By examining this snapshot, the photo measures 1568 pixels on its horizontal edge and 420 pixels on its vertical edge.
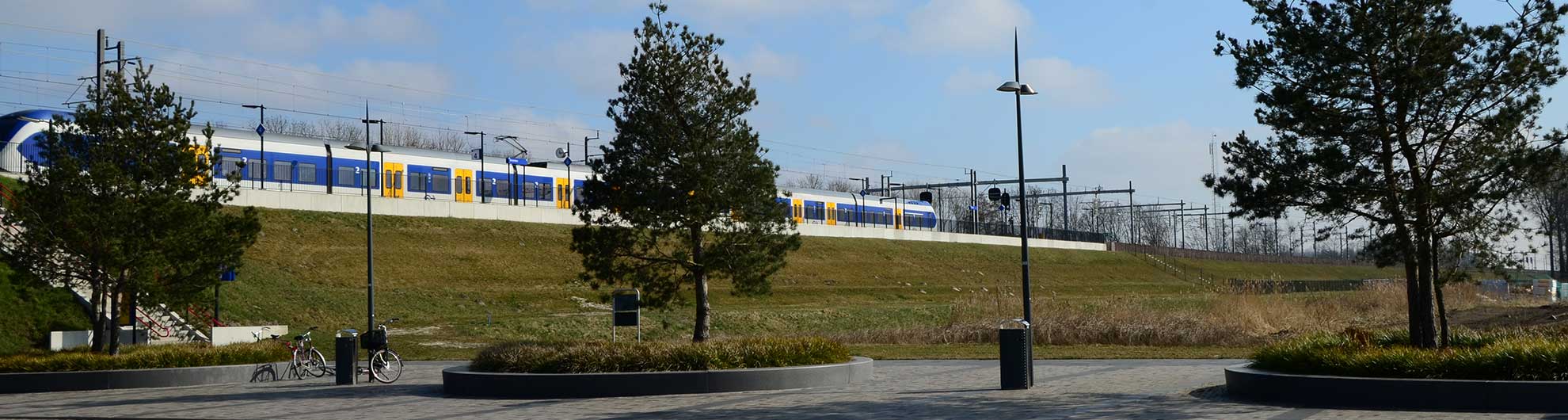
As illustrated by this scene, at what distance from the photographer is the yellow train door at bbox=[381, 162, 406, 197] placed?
186 ft

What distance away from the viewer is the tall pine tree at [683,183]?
91.8 ft

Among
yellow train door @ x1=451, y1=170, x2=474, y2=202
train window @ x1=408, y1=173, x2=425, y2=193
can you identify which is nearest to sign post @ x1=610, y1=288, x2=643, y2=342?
train window @ x1=408, y1=173, x2=425, y2=193

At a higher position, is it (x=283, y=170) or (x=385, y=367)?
(x=283, y=170)

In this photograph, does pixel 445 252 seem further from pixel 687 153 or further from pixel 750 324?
pixel 687 153

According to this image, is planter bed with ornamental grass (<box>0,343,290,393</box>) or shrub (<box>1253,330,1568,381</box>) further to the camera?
planter bed with ornamental grass (<box>0,343,290,393</box>)

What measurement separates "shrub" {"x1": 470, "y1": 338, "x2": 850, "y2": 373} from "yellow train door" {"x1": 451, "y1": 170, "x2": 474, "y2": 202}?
4062cm

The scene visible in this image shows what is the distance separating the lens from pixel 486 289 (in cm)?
4697

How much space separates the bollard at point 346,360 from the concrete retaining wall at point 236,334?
7.73 metres

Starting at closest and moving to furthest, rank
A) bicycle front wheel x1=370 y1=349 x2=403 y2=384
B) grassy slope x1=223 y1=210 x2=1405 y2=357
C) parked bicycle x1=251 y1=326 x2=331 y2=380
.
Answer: bicycle front wheel x1=370 y1=349 x2=403 y2=384 < parked bicycle x1=251 y1=326 x2=331 y2=380 < grassy slope x1=223 y1=210 x2=1405 y2=357

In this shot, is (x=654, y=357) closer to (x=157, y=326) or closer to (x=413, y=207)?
(x=157, y=326)

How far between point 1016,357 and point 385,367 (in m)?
11.0

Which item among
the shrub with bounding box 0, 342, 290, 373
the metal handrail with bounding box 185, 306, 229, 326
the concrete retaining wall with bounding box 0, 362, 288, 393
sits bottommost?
the concrete retaining wall with bounding box 0, 362, 288, 393

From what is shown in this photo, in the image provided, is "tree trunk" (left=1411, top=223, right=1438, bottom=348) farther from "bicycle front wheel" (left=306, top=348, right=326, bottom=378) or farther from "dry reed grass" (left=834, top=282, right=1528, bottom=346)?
"bicycle front wheel" (left=306, top=348, right=326, bottom=378)

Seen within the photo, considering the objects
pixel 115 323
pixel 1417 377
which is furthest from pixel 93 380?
pixel 1417 377
